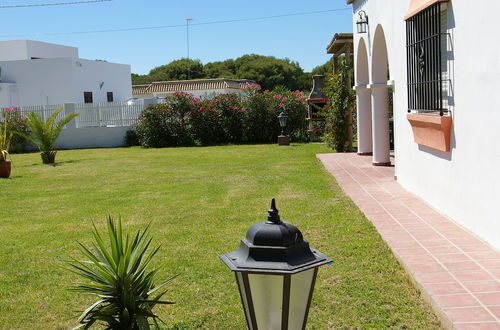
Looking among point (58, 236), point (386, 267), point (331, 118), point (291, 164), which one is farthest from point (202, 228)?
point (331, 118)

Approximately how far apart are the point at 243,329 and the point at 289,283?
7.53 ft

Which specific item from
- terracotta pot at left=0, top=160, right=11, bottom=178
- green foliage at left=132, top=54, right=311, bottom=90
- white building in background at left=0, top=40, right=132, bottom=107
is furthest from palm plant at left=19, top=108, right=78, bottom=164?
green foliage at left=132, top=54, right=311, bottom=90

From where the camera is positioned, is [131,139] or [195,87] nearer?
[131,139]

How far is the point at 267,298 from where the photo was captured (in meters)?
2.10

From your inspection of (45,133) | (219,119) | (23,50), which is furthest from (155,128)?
(23,50)

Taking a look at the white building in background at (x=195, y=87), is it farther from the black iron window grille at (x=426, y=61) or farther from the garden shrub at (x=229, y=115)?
the black iron window grille at (x=426, y=61)

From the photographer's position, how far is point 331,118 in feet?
55.4

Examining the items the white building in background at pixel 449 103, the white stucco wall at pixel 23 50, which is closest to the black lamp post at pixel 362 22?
the white building in background at pixel 449 103

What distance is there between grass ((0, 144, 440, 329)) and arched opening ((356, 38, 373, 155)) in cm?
145

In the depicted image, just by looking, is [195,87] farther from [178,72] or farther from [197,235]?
[197,235]

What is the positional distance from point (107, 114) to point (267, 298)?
81.8 feet

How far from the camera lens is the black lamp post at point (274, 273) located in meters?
2.04

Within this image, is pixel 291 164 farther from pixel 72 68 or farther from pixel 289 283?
pixel 72 68

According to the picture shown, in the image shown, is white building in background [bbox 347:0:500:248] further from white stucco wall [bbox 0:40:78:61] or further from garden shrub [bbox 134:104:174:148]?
white stucco wall [bbox 0:40:78:61]
